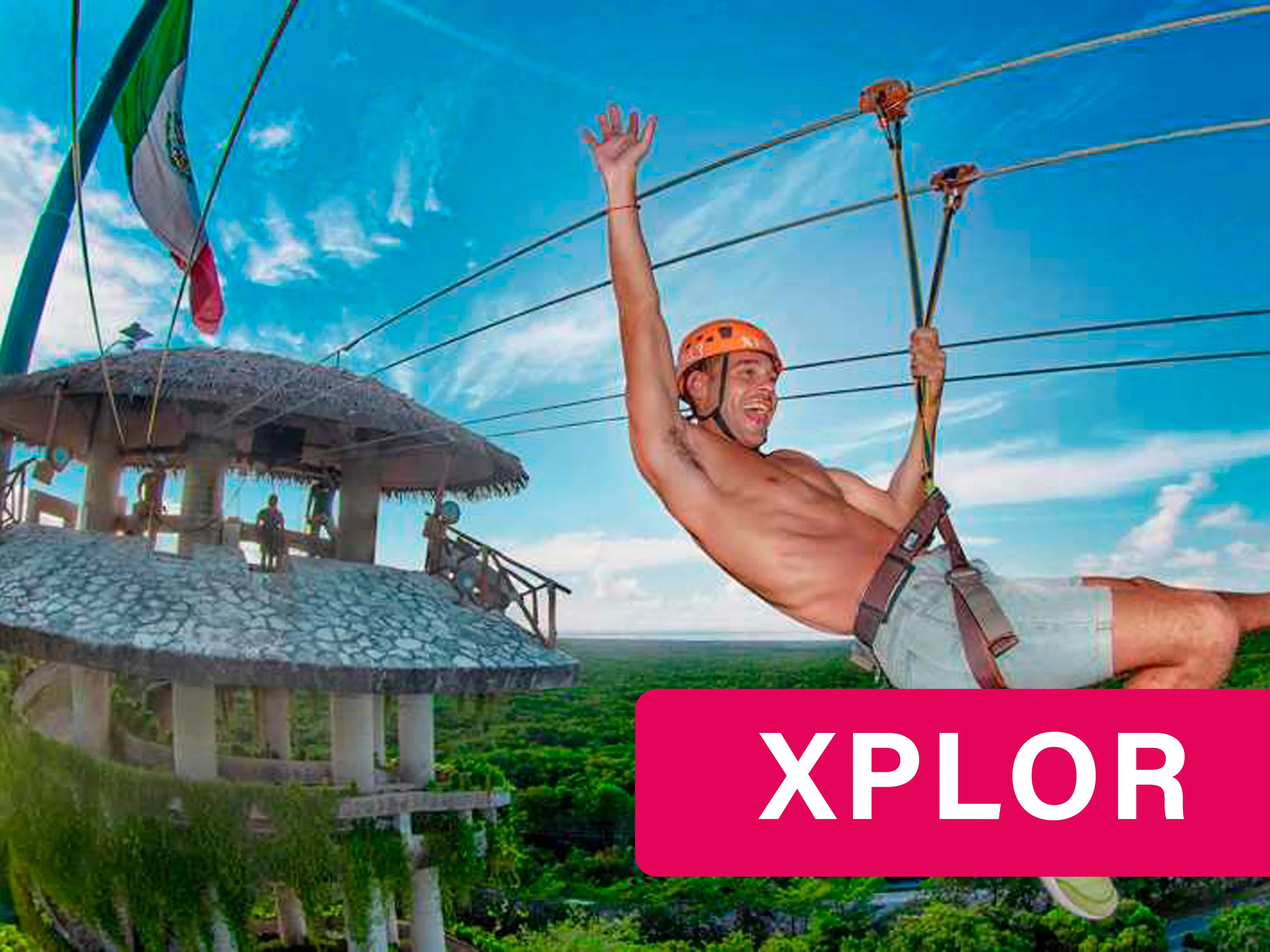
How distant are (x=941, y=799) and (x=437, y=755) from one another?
37.8m

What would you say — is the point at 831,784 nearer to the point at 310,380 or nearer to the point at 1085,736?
the point at 1085,736

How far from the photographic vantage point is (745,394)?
87.3 inches

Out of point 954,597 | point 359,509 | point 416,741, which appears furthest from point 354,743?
point 954,597

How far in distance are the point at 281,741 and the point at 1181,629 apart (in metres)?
13.2

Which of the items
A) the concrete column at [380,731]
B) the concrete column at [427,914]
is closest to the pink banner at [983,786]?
the concrete column at [427,914]

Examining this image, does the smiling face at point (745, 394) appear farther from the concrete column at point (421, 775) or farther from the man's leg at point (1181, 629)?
the concrete column at point (421, 775)

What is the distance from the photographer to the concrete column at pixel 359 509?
1036 cm

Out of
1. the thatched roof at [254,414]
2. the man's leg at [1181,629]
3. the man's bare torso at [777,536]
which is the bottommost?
the man's leg at [1181,629]

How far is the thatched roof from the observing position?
29.8 ft

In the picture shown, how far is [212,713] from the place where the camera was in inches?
360

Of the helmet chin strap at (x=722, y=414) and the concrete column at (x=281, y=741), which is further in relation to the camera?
the concrete column at (x=281, y=741)

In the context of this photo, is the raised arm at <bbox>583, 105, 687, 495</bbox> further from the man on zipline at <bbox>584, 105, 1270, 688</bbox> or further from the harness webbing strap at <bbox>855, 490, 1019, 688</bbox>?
the harness webbing strap at <bbox>855, 490, 1019, 688</bbox>

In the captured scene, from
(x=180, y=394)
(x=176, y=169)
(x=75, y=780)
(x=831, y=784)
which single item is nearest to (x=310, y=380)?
(x=180, y=394)

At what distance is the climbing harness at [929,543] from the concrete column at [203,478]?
8815 mm
